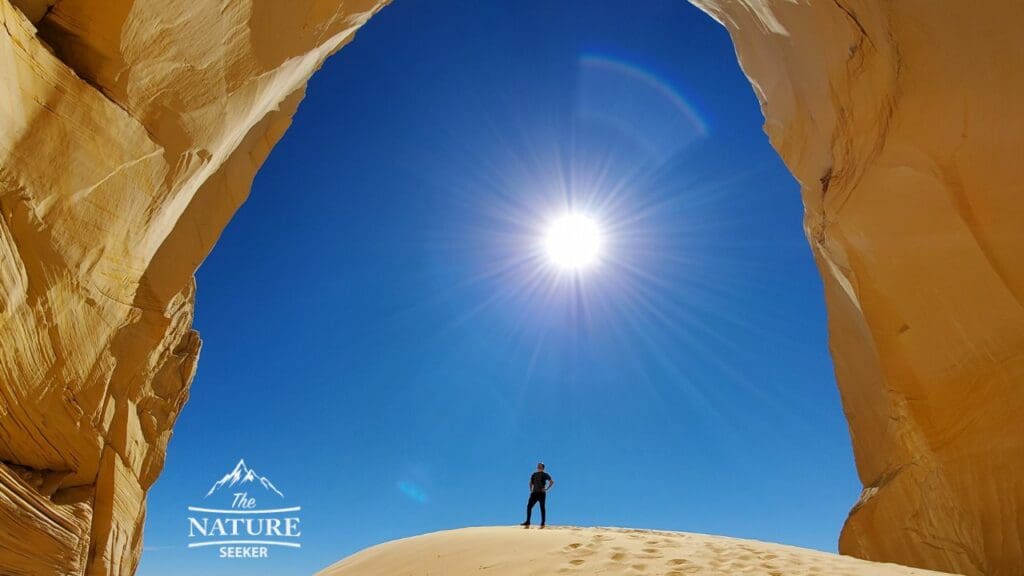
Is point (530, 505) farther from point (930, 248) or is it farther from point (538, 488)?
point (930, 248)

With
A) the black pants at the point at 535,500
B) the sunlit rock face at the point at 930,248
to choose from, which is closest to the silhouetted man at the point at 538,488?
the black pants at the point at 535,500

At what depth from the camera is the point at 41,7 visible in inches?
185

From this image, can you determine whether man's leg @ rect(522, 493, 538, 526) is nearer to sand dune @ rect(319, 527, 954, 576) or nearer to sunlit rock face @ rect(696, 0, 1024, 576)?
sand dune @ rect(319, 527, 954, 576)

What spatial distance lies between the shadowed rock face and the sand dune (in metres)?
3.80

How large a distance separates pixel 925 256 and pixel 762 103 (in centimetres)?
652

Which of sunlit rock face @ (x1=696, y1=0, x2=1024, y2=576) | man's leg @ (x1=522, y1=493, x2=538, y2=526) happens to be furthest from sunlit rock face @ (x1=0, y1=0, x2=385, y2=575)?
sunlit rock face @ (x1=696, y1=0, x2=1024, y2=576)

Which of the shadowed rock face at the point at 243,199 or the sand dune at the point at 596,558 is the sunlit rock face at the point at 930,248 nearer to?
the shadowed rock face at the point at 243,199

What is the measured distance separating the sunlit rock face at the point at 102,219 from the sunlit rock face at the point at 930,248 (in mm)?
9090

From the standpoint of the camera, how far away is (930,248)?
902 cm

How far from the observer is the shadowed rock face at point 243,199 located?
198 inches

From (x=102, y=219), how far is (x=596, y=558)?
659cm

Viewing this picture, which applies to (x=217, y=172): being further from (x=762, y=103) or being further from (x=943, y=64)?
(x=762, y=103)

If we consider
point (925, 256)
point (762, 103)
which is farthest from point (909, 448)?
point (762, 103)

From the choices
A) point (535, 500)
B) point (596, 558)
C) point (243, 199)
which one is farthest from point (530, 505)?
point (243, 199)
